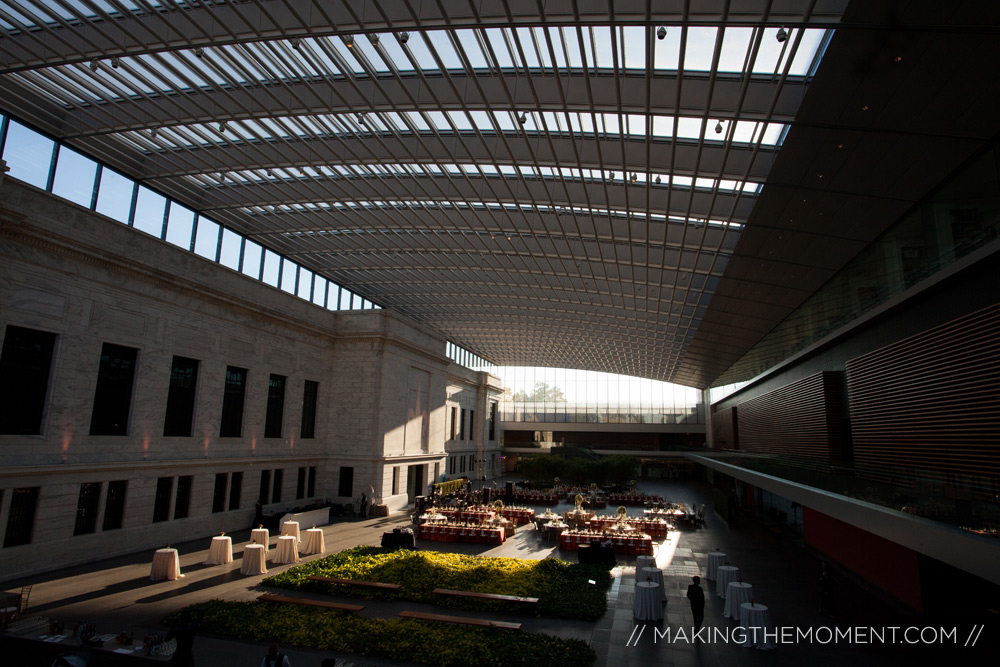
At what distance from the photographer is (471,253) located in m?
34.0

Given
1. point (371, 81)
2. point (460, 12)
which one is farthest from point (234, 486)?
point (460, 12)

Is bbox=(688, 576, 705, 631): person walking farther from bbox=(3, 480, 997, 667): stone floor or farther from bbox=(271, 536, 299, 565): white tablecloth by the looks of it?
bbox=(271, 536, 299, 565): white tablecloth

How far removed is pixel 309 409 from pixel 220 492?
766cm

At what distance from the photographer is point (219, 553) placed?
17828 millimetres

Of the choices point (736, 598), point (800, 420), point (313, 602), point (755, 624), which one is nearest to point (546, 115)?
point (736, 598)

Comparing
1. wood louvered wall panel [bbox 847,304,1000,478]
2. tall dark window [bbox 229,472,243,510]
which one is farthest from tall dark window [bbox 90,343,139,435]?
wood louvered wall panel [bbox 847,304,1000,478]

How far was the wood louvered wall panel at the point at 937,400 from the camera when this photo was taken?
41.8 ft

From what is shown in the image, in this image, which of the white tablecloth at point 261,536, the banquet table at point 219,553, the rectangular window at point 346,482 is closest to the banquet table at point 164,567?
the banquet table at point 219,553

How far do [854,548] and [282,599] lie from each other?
18.1 meters

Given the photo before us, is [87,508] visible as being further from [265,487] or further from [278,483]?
[278,483]

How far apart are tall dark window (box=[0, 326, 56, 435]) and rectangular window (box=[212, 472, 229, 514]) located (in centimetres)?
802

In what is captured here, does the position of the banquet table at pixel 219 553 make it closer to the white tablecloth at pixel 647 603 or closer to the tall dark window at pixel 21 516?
the tall dark window at pixel 21 516

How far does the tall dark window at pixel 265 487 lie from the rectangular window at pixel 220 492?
2470mm

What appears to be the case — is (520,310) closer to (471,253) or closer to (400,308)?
(400,308)
